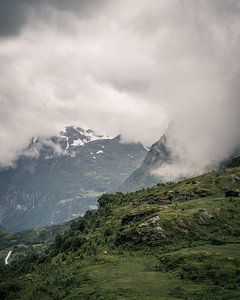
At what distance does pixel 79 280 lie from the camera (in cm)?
15175

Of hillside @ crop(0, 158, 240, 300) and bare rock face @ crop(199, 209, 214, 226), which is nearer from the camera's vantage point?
hillside @ crop(0, 158, 240, 300)

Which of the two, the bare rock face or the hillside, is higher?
the bare rock face

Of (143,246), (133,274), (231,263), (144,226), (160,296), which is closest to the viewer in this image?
(160,296)

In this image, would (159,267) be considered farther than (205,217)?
No

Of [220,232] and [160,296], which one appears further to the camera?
[220,232]

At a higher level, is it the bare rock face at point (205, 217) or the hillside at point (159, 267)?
the bare rock face at point (205, 217)

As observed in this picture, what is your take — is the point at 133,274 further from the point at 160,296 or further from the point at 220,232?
the point at 220,232

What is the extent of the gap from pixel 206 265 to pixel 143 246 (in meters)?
49.7

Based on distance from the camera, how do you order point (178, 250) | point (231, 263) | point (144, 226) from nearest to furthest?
point (231, 263) → point (178, 250) → point (144, 226)

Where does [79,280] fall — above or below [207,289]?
above

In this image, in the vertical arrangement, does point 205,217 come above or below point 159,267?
above

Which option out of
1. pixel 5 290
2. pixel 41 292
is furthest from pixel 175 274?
pixel 5 290

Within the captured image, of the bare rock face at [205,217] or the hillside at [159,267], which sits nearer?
the hillside at [159,267]

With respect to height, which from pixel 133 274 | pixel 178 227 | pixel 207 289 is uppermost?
pixel 178 227
